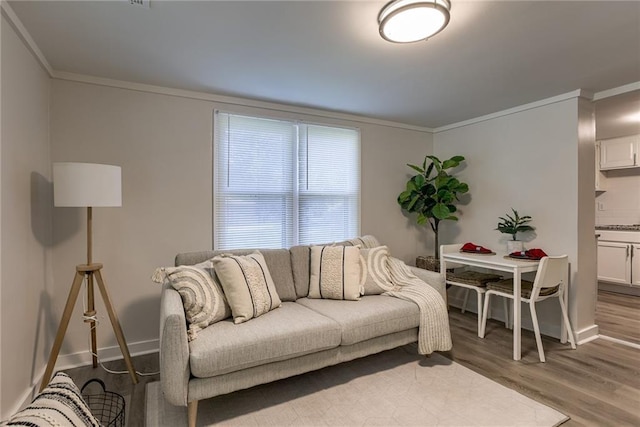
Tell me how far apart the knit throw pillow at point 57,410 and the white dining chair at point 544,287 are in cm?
291

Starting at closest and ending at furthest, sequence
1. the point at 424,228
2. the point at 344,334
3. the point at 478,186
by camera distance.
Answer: the point at 344,334 → the point at 478,186 → the point at 424,228

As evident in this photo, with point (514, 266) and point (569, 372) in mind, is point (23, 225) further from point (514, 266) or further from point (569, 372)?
point (569, 372)

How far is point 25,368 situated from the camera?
6.75 ft

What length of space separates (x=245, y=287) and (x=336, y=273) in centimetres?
81

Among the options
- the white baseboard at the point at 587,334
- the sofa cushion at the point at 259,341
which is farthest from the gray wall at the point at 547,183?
the sofa cushion at the point at 259,341

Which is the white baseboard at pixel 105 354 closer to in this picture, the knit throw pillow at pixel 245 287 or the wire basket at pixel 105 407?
the wire basket at pixel 105 407

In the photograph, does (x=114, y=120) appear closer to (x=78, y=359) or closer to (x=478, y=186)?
(x=78, y=359)

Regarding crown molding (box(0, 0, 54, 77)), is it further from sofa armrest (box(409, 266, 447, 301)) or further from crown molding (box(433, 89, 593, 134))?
crown molding (box(433, 89, 593, 134))

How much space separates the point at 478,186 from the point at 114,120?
3736mm

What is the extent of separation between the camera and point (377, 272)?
286cm

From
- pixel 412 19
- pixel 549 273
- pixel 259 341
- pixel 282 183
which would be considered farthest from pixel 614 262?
pixel 259 341

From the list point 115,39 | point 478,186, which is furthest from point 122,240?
point 478,186

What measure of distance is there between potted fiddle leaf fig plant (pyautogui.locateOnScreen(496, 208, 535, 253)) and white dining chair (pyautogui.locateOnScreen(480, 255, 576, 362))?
0.38 m

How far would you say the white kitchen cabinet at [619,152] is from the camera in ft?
15.2
